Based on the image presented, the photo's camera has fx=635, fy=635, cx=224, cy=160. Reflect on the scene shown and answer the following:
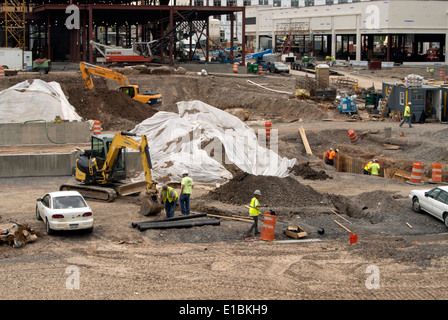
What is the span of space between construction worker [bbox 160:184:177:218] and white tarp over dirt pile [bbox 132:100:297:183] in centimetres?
577

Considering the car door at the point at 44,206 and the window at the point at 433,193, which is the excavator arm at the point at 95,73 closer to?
the car door at the point at 44,206

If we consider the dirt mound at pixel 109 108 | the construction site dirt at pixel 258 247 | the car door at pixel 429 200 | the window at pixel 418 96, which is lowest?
the construction site dirt at pixel 258 247

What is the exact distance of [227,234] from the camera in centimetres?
1889

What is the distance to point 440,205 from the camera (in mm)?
20062

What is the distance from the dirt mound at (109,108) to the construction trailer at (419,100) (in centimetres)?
1621

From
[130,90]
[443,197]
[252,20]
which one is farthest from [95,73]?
[252,20]

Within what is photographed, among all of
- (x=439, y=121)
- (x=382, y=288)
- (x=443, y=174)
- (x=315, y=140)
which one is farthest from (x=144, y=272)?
(x=439, y=121)

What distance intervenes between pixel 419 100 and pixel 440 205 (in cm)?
2138

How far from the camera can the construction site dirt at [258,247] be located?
13969 millimetres

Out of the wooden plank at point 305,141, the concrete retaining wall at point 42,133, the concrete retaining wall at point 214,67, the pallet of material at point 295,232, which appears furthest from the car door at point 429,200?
the concrete retaining wall at point 214,67

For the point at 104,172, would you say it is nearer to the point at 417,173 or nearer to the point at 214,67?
the point at 417,173

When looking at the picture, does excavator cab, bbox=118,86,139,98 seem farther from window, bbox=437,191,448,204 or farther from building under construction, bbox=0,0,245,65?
window, bbox=437,191,448,204

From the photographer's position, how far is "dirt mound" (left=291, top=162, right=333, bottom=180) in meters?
27.8

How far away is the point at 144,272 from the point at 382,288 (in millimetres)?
5524
